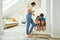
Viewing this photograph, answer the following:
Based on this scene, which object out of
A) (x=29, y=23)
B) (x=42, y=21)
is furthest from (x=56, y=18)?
(x=29, y=23)

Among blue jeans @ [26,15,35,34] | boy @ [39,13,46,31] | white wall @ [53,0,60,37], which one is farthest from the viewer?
boy @ [39,13,46,31]

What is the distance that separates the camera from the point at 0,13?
5.06 m

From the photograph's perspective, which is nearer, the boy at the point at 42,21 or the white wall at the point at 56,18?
the white wall at the point at 56,18

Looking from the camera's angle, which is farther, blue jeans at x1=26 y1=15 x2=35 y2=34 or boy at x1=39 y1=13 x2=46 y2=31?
boy at x1=39 y1=13 x2=46 y2=31

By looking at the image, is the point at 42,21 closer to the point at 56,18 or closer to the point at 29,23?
the point at 29,23

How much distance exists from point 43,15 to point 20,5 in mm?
3746

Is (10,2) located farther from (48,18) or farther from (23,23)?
(48,18)

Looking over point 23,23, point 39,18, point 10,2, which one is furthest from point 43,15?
point 10,2

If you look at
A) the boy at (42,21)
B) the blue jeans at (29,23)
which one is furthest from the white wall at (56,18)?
the blue jeans at (29,23)

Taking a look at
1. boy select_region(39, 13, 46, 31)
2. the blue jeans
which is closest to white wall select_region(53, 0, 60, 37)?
boy select_region(39, 13, 46, 31)

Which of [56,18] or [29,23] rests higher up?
[56,18]

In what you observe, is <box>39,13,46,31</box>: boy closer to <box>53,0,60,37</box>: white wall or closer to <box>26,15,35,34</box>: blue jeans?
<box>26,15,35,34</box>: blue jeans

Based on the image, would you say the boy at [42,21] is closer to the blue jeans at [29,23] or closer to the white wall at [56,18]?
the blue jeans at [29,23]

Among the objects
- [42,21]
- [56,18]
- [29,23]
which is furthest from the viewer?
[42,21]
